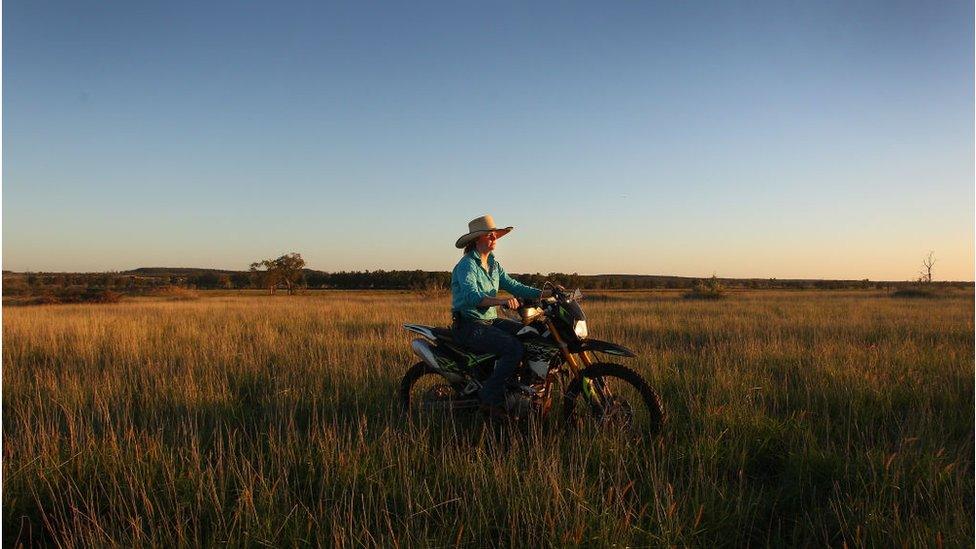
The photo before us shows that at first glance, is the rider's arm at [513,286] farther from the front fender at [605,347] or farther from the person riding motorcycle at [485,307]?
the front fender at [605,347]

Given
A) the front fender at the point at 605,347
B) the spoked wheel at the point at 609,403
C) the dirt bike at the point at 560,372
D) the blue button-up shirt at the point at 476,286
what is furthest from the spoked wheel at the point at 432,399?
the front fender at the point at 605,347

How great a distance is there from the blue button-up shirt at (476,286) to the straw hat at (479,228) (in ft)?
0.44

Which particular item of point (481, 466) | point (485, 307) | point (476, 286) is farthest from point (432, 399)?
point (481, 466)

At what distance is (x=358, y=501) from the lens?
→ 3637 millimetres

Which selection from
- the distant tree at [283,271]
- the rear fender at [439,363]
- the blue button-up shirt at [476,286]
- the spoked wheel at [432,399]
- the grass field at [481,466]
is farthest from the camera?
the distant tree at [283,271]

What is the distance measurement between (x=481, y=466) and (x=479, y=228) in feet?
7.13

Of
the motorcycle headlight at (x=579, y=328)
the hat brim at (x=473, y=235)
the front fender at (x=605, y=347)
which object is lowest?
the front fender at (x=605, y=347)

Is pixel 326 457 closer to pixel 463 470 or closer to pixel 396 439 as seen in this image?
pixel 396 439

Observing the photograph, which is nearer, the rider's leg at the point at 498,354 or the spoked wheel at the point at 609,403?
the spoked wheel at the point at 609,403

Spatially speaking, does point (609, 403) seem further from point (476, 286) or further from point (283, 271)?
point (283, 271)

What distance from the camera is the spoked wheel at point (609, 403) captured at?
14.7ft

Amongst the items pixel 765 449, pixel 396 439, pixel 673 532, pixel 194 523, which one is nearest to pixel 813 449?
pixel 765 449

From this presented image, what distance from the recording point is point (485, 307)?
4867 millimetres

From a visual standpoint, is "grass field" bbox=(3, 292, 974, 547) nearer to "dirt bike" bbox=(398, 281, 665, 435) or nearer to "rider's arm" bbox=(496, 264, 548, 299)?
"dirt bike" bbox=(398, 281, 665, 435)
